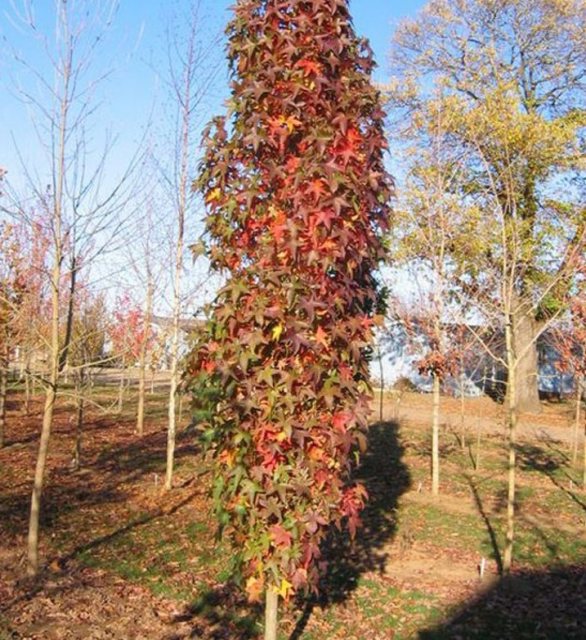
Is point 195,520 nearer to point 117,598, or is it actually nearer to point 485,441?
point 117,598

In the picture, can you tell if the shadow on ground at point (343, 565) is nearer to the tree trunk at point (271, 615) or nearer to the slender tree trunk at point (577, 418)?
the tree trunk at point (271, 615)

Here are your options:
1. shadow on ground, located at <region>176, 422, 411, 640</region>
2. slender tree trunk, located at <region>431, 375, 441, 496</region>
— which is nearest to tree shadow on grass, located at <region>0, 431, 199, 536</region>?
shadow on ground, located at <region>176, 422, 411, 640</region>

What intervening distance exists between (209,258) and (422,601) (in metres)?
4.40

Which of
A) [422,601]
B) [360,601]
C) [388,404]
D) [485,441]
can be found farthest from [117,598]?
[388,404]

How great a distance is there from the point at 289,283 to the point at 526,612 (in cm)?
467

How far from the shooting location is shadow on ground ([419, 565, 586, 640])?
5.98 m

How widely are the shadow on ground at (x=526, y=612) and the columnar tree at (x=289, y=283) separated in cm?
260

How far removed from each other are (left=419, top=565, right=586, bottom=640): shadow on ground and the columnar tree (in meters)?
2.60

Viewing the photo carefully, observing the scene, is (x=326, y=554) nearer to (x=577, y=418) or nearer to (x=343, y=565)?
(x=343, y=565)

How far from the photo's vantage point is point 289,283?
3.95m

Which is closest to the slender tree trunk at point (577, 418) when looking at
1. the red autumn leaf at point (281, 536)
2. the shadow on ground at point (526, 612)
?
the shadow on ground at point (526, 612)

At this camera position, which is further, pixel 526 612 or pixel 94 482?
pixel 94 482

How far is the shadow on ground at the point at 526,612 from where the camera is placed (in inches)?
236

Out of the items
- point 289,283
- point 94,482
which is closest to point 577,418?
point 94,482
